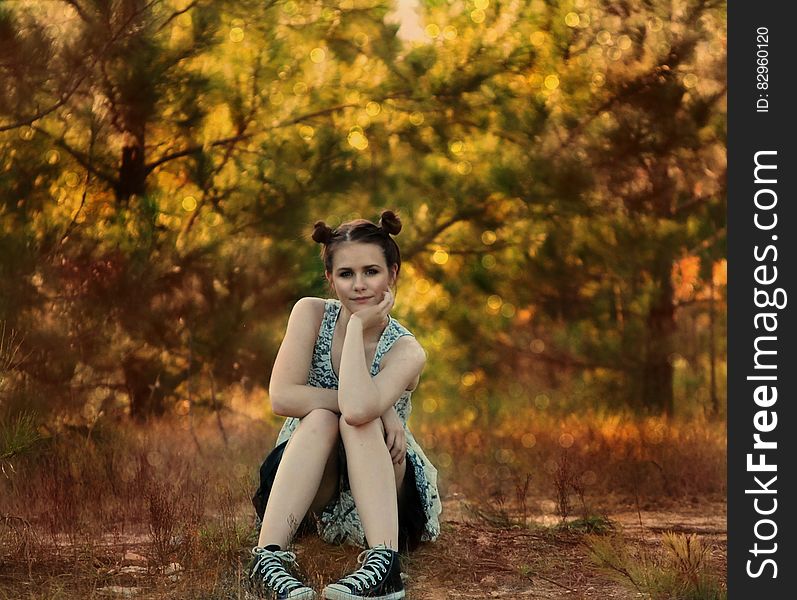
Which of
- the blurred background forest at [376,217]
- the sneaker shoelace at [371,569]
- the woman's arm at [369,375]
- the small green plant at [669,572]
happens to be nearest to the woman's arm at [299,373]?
the woman's arm at [369,375]

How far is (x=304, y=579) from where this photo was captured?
2.89m

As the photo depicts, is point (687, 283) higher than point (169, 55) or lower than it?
lower

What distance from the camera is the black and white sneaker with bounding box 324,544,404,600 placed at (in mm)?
2633

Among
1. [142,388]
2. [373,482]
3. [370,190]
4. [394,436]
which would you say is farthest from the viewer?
[370,190]

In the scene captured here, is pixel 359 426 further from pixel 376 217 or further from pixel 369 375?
pixel 376 217

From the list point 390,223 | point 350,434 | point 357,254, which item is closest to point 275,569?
point 350,434

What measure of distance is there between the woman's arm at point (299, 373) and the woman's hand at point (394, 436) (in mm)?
134

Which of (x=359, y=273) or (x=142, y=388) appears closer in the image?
(x=359, y=273)

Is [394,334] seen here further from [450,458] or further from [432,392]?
[432,392]

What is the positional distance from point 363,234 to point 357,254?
6cm

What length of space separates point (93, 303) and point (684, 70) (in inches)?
120

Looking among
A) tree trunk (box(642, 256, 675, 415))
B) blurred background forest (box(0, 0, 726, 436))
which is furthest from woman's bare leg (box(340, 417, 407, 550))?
tree trunk (box(642, 256, 675, 415))

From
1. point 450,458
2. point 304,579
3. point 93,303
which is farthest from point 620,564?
point 93,303

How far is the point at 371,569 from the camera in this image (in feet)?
8.82
